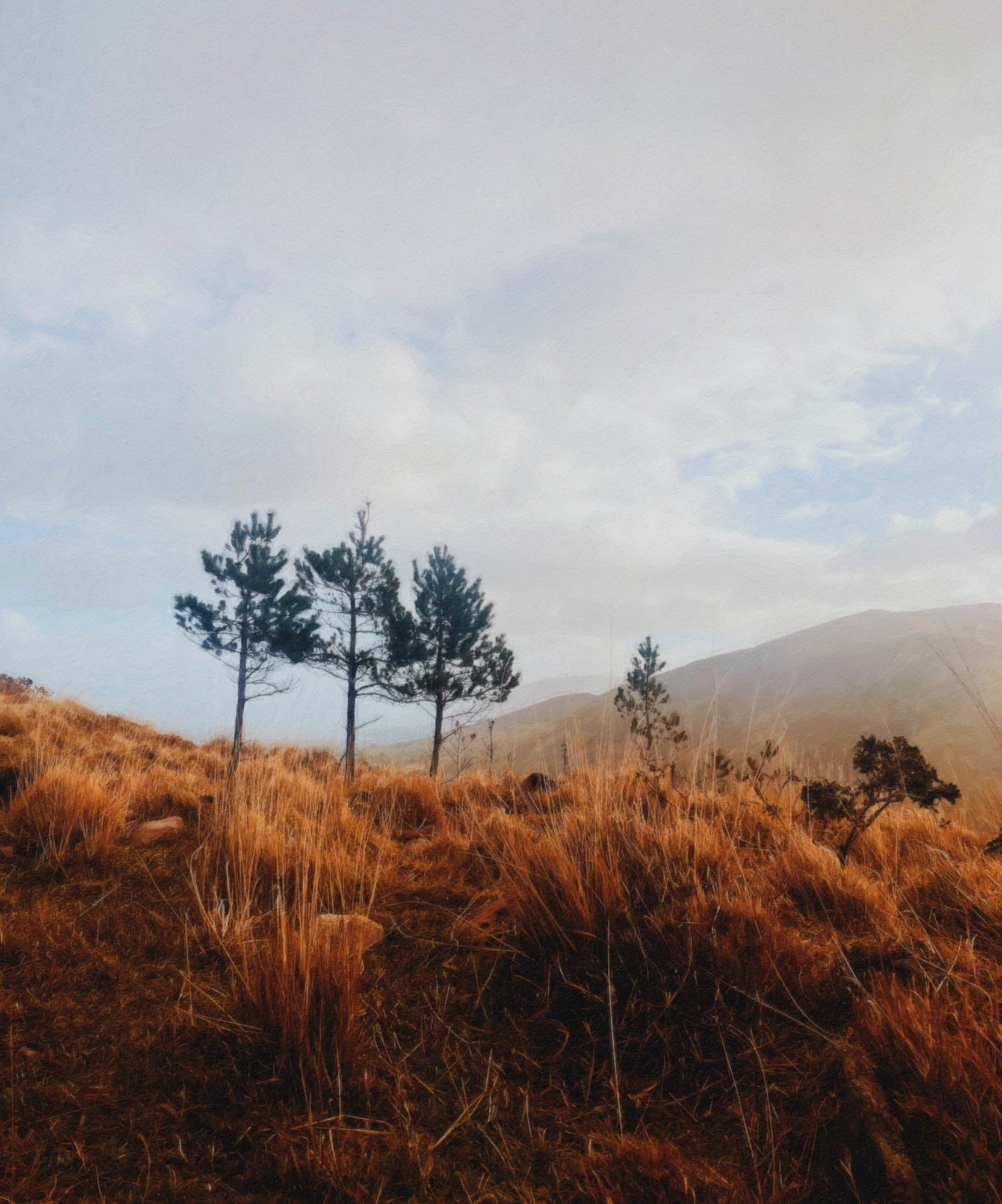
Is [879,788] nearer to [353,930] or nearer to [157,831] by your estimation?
[353,930]

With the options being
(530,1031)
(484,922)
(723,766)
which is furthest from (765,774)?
(530,1031)

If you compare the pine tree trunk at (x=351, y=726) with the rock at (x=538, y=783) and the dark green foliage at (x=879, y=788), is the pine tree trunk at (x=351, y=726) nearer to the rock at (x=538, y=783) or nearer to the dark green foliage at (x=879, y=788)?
Answer: the rock at (x=538, y=783)

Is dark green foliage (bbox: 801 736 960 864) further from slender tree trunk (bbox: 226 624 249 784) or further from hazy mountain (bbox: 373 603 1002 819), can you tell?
hazy mountain (bbox: 373 603 1002 819)

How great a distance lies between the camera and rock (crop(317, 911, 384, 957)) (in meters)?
2.49

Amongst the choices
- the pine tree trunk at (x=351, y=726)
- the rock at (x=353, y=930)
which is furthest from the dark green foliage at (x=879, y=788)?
the pine tree trunk at (x=351, y=726)

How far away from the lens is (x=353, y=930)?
2.89 m

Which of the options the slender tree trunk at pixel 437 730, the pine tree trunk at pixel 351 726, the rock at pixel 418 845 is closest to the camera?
the rock at pixel 418 845

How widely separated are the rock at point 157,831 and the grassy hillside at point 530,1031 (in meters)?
0.94

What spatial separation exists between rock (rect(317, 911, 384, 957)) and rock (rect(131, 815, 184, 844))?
2.51 meters

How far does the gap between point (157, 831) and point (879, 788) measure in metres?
5.94

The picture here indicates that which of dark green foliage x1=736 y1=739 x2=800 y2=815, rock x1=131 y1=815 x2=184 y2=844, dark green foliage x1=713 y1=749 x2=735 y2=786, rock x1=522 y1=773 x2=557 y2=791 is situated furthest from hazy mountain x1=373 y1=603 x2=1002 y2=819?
rock x1=131 y1=815 x2=184 y2=844

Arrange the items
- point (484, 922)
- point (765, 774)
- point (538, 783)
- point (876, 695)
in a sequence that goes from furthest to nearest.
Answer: point (876, 695) → point (538, 783) → point (765, 774) → point (484, 922)

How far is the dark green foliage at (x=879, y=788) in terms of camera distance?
14.1ft

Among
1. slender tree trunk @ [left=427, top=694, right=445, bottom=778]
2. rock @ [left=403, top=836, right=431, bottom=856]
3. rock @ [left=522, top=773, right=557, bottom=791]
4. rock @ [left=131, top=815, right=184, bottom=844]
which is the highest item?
slender tree trunk @ [left=427, top=694, right=445, bottom=778]
